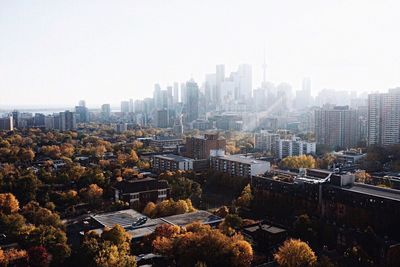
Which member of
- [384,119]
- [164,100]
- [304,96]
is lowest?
[384,119]

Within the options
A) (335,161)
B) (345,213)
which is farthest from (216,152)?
(345,213)

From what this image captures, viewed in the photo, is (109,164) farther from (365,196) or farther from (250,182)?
(365,196)

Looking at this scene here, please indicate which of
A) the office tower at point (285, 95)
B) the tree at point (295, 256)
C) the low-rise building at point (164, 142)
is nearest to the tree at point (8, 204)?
the tree at point (295, 256)

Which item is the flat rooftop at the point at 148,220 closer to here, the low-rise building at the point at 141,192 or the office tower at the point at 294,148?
the low-rise building at the point at 141,192

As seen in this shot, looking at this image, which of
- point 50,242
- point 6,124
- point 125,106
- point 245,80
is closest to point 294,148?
point 50,242

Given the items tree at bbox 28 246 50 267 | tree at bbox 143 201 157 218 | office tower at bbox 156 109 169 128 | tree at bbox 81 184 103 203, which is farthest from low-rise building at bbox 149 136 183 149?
tree at bbox 28 246 50 267

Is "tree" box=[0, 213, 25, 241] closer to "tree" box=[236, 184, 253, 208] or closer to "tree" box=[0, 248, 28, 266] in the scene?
"tree" box=[0, 248, 28, 266]

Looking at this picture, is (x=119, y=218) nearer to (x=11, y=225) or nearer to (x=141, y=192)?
(x=11, y=225)
